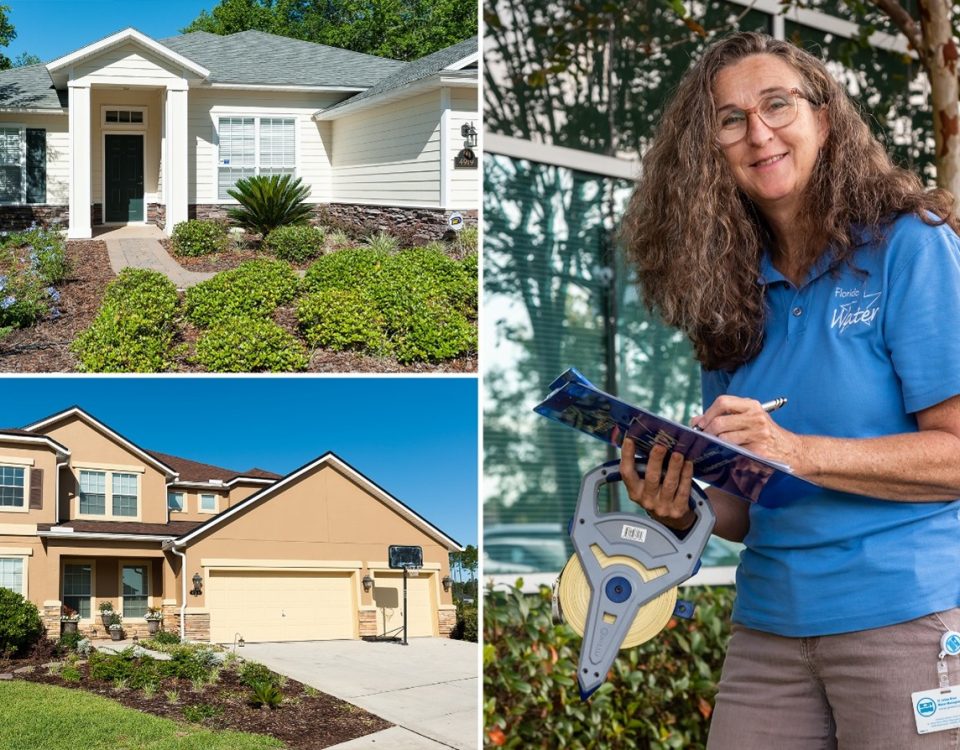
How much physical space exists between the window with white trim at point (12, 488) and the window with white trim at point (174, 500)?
0.49 metres

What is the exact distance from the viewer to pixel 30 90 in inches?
255

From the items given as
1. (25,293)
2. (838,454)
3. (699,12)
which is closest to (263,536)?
(25,293)

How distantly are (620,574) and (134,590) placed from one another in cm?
275

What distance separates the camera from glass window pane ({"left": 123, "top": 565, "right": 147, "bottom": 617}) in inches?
148

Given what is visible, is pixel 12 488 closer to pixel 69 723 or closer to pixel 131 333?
pixel 69 723

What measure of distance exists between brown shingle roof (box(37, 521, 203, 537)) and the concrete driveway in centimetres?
53

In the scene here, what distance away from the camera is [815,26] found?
465 centimetres

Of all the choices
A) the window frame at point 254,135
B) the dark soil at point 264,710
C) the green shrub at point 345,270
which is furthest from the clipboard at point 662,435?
the window frame at point 254,135

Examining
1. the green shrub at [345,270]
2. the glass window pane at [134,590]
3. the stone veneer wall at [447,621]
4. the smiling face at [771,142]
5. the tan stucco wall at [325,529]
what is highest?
the green shrub at [345,270]

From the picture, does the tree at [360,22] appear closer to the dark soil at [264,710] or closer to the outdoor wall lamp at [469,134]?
the outdoor wall lamp at [469,134]

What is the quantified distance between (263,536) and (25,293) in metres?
1.91

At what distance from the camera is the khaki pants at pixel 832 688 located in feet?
4.25

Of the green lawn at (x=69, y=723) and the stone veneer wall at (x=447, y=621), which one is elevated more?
the stone veneer wall at (x=447, y=621)

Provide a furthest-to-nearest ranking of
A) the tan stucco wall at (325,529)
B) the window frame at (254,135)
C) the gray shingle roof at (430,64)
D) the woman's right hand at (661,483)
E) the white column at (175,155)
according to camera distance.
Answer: the white column at (175,155)
the window frame at (254,135)
the gray shingle roof at (430,64)
the tan stucco wall at (325,529)
the woman's right hand at (661,483)
